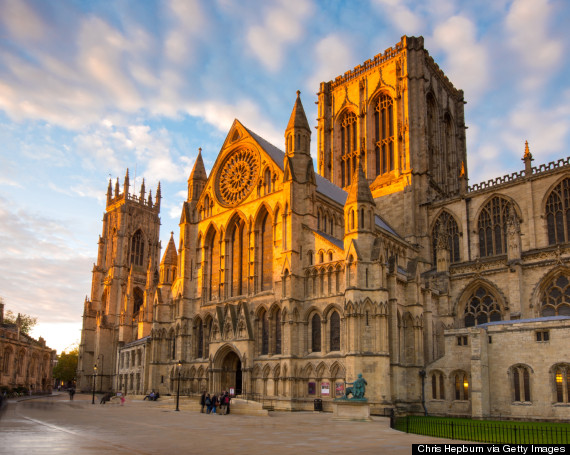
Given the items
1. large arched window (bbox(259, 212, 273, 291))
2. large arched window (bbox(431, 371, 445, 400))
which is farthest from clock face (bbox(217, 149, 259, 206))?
large arched window (bbox(431, 371, 445, 400))

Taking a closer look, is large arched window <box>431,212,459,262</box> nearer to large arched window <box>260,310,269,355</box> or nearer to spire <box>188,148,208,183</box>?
large arched window <box>260,310,269,355</box>

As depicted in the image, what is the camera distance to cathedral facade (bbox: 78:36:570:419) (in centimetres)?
3622

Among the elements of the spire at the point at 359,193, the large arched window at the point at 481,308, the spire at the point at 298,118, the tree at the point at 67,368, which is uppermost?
the spire at the point at 298,118

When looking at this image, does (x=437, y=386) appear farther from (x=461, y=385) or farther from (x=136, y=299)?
(x=136, y=299)

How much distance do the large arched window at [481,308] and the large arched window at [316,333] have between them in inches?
626

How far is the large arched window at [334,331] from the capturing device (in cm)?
3856

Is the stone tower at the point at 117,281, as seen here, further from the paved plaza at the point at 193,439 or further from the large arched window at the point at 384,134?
the paved plaza at the point at 193,439

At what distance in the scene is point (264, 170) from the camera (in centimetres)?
4597

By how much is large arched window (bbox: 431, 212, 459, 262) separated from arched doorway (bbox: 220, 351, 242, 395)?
23.6m

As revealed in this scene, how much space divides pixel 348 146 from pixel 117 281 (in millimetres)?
45477

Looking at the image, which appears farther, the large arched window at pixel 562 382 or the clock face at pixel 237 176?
the clock face at pixel 237 176

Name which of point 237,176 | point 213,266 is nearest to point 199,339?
point 213,266

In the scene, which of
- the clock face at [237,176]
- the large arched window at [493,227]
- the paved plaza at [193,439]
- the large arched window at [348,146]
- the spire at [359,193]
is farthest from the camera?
the large arched window at [348,146]

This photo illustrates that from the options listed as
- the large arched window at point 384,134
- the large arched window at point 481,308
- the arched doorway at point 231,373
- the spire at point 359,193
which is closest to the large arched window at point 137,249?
the large arched window at point 384,134
